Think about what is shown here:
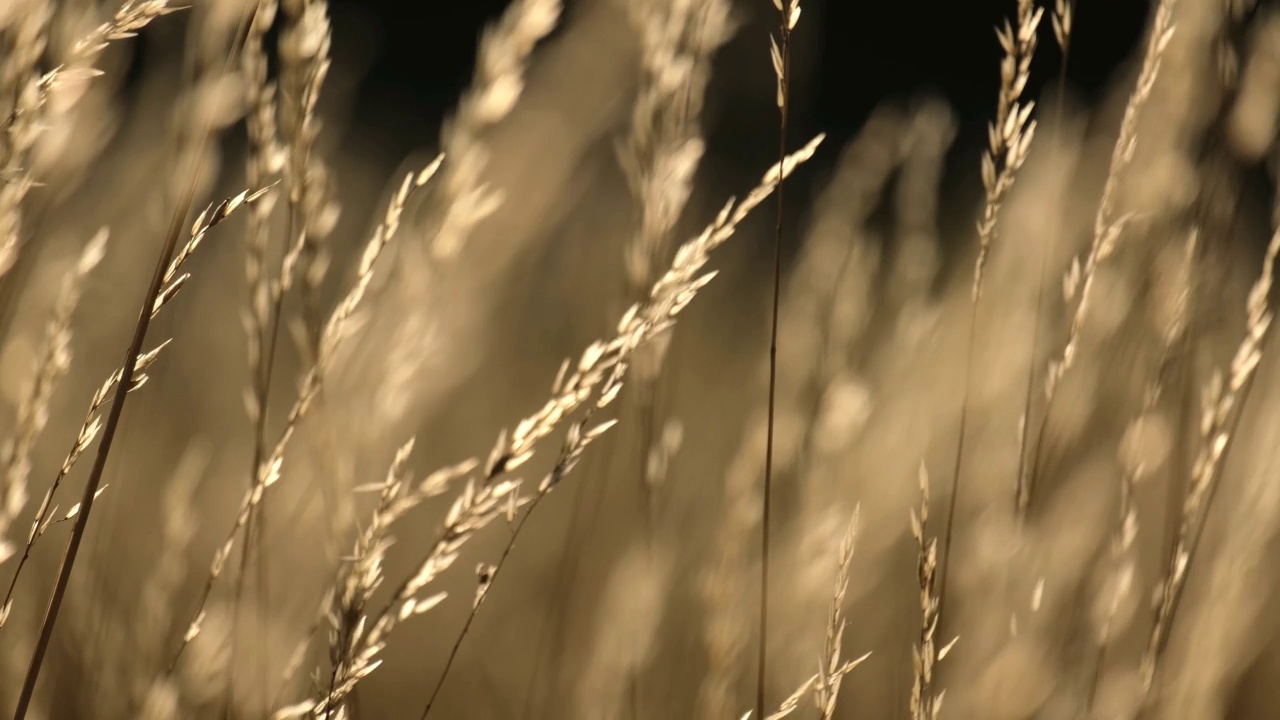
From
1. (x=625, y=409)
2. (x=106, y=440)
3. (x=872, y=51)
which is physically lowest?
(x=872, y=51)

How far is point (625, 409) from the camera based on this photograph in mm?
2256

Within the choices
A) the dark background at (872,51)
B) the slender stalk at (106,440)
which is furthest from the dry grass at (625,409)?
the dark background at (872,51)

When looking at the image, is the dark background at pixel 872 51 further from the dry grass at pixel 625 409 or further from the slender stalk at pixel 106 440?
the slender stalk at pixel 106 440

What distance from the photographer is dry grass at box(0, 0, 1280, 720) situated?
0.77 metres

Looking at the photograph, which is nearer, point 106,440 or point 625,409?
point 106,440

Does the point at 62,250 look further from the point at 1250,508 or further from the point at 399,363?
the point at 1250,508

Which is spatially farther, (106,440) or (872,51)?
(872,51)

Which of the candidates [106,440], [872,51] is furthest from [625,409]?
[872,51]

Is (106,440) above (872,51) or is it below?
above

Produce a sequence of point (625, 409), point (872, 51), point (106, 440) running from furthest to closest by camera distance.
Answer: point (872, 51)
point (625, 409)
point (106, 440)

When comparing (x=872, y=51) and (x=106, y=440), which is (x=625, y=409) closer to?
(x=106, y=440)

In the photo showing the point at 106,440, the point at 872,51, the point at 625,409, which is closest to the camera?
the point at 106,440

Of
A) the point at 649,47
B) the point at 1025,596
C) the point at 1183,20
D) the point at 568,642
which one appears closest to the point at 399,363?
the point at 649,47

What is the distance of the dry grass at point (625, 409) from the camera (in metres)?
0.77
